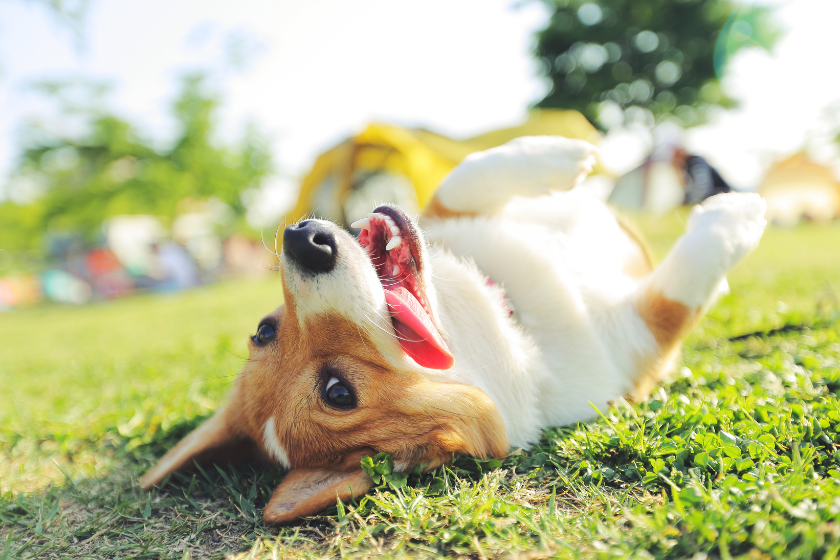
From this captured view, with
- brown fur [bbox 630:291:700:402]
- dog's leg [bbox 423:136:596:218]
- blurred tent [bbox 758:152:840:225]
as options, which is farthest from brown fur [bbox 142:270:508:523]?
blurred tent [bbox 758:152:840:225]

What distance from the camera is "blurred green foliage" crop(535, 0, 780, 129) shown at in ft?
67.5

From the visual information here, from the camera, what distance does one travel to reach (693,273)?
6.77 ft

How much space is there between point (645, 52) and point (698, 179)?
9.24 metres

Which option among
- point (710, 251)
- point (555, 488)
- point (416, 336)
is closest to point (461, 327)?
point (416, 336)

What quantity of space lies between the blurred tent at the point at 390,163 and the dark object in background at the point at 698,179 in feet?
15.4

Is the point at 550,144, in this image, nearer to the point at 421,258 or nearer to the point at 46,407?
the point at 421,258

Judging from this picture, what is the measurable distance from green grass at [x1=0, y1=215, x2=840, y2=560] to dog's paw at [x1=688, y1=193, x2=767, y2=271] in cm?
57

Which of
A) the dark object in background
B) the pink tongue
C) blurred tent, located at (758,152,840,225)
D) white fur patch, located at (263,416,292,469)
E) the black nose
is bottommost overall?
blurred tent, located at (758,152,840,225)

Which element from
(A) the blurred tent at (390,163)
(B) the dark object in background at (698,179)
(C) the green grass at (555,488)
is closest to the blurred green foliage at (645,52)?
(B) the dark object in background at (698,179)

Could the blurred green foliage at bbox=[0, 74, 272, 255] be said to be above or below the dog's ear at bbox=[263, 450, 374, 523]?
above

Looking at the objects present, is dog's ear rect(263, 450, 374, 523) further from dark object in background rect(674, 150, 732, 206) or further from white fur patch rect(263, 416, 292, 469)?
dark object in background rect(674, 150, 732, 206)

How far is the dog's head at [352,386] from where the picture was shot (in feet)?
5.30

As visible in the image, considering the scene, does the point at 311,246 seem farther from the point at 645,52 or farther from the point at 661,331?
the point at 645,52

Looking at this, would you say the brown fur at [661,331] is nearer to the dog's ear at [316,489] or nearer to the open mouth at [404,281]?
the open mouth at [404,281]
